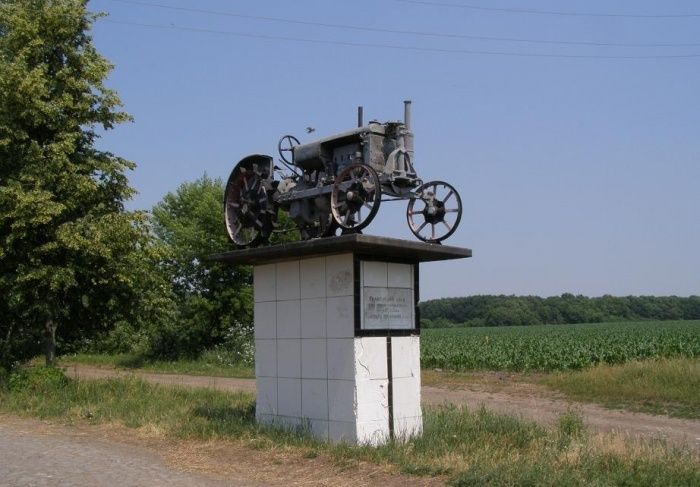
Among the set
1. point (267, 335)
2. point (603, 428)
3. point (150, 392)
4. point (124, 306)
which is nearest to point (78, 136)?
point (124, 306)

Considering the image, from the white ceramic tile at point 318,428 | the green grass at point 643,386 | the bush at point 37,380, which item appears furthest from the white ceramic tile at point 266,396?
the green grass at point 643,386

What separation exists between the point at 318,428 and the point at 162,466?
7.20 ft

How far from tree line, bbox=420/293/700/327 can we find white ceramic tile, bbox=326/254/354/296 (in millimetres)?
102837

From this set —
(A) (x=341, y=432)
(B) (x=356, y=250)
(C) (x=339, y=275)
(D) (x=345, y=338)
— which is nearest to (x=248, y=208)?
(C) (x=339, y=275)

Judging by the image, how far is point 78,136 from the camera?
18.6 meters

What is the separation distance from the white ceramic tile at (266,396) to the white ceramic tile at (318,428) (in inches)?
36.4

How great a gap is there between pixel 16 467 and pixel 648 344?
93.5 ft

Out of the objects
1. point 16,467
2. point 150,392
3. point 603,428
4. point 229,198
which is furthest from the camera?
point 150,392

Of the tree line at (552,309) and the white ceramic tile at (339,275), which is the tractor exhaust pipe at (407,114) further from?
the tree line at (552,309)

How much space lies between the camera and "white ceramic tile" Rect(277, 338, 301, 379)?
36.8 ft

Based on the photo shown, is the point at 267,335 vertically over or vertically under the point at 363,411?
over

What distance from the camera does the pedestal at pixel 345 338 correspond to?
10.3 m

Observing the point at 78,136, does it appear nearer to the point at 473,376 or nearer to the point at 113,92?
the point at 113,92

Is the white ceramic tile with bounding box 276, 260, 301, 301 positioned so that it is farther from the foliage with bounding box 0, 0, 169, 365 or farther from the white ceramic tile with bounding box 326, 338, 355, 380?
the foliage with bounding box 0, 0, 169, 365
